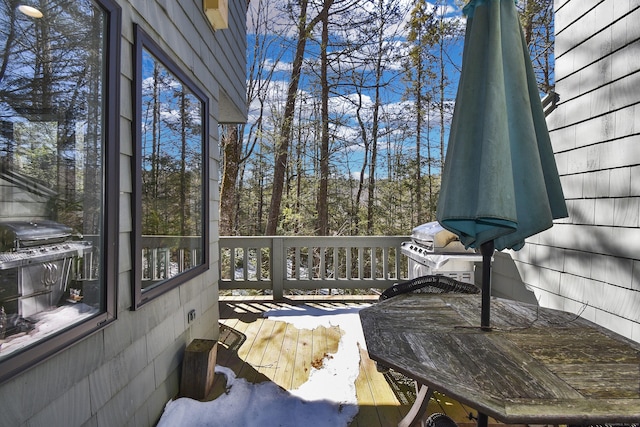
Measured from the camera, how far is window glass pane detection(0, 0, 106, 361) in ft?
3.79

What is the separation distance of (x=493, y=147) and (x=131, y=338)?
6.03 ft

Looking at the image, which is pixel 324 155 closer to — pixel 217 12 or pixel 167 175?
pixel 217 12

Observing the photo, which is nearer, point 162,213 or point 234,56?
point 162,213

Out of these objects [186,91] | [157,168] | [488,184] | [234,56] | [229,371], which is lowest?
[229,371]

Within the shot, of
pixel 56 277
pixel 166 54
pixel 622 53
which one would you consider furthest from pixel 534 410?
pixel 166 54

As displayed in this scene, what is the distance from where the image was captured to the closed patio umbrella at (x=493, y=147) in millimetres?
1284

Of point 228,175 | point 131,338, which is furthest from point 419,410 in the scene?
point 228,175

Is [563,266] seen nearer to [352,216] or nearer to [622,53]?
[622,53]

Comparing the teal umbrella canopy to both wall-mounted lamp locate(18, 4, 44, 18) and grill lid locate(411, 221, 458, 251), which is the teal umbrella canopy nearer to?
wall-mounted lamp locate(18, 4, 44, 18)

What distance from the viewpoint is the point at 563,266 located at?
8.74 feet

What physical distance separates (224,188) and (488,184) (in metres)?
7.22

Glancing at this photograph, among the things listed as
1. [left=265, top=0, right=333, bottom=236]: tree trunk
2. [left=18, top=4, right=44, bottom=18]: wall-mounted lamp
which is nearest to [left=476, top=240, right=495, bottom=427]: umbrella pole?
[left=18, top=4, right=44, bottom=18]: wall-mounted lamp

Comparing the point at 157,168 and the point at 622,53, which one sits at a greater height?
the point at 622,53

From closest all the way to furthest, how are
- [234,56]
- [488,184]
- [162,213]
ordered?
[488,184] → [162,213] → [234,56]
